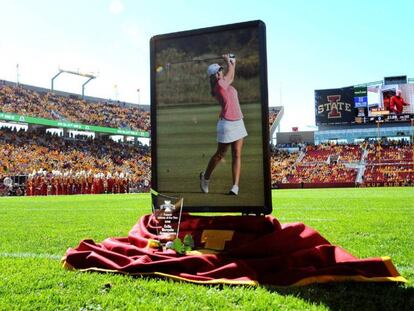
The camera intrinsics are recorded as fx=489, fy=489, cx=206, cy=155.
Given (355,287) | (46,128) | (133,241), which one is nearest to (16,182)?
(46,128)

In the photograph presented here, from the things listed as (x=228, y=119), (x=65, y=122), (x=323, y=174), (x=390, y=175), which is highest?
(x=65, y=122)

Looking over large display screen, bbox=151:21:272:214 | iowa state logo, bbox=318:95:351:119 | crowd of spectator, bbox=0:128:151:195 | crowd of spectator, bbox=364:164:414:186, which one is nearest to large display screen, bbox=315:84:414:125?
iowa state logo, bbox=318:95:351:119

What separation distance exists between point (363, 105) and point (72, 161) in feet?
92.0

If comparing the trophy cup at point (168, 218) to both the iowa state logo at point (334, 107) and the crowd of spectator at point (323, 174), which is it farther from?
the iowa state logo at point (334, 107)

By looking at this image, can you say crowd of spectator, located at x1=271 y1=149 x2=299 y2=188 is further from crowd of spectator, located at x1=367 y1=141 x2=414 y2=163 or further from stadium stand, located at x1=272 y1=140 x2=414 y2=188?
crowd of spectator, located at x1=367 y1=141 x2=414 y2=163

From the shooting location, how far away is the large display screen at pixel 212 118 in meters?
4.45

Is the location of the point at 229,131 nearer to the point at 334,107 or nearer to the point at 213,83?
the point at 213,83

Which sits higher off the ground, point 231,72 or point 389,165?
point 231,72

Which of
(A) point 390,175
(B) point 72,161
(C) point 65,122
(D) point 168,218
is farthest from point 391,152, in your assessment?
(D) point 168,218

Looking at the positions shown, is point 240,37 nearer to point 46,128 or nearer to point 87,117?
point 46,128

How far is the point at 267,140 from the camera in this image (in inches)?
172

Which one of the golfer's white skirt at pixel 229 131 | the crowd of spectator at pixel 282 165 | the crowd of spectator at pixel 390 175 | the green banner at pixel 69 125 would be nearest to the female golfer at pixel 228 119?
the golfer's white skirt at pixel 229 131

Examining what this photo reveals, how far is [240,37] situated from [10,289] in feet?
9.45

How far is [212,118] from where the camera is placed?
4.68 metres
